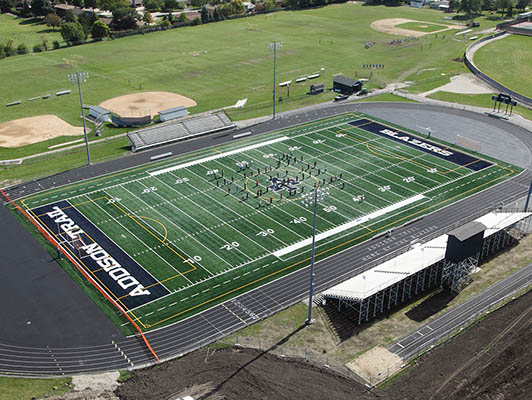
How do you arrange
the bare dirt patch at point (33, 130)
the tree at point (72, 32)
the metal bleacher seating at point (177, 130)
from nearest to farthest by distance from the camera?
1. the metal bleacher seating at point (177, 130)
2. the bare dirt patch at point (33, 130)
3. the tree at point (72, 32)

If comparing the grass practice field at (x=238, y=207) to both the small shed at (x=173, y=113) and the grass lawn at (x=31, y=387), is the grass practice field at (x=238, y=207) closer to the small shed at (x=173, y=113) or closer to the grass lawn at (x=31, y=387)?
the grass lawn at (x=31, y=387)

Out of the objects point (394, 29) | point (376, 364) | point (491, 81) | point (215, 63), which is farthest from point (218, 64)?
point (376, 364)

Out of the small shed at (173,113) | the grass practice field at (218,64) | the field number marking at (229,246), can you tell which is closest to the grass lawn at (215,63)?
the grass practice field at (218,64)

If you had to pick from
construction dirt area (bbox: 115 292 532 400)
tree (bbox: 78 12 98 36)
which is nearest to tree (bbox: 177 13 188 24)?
Result: tree (bbox: 78 12 98 36)

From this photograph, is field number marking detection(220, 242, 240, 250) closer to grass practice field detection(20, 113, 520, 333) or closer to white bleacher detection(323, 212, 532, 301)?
grass practice field detection(20, 113, 520, 333)

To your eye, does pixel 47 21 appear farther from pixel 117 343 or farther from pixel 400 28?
pixel 117 343
